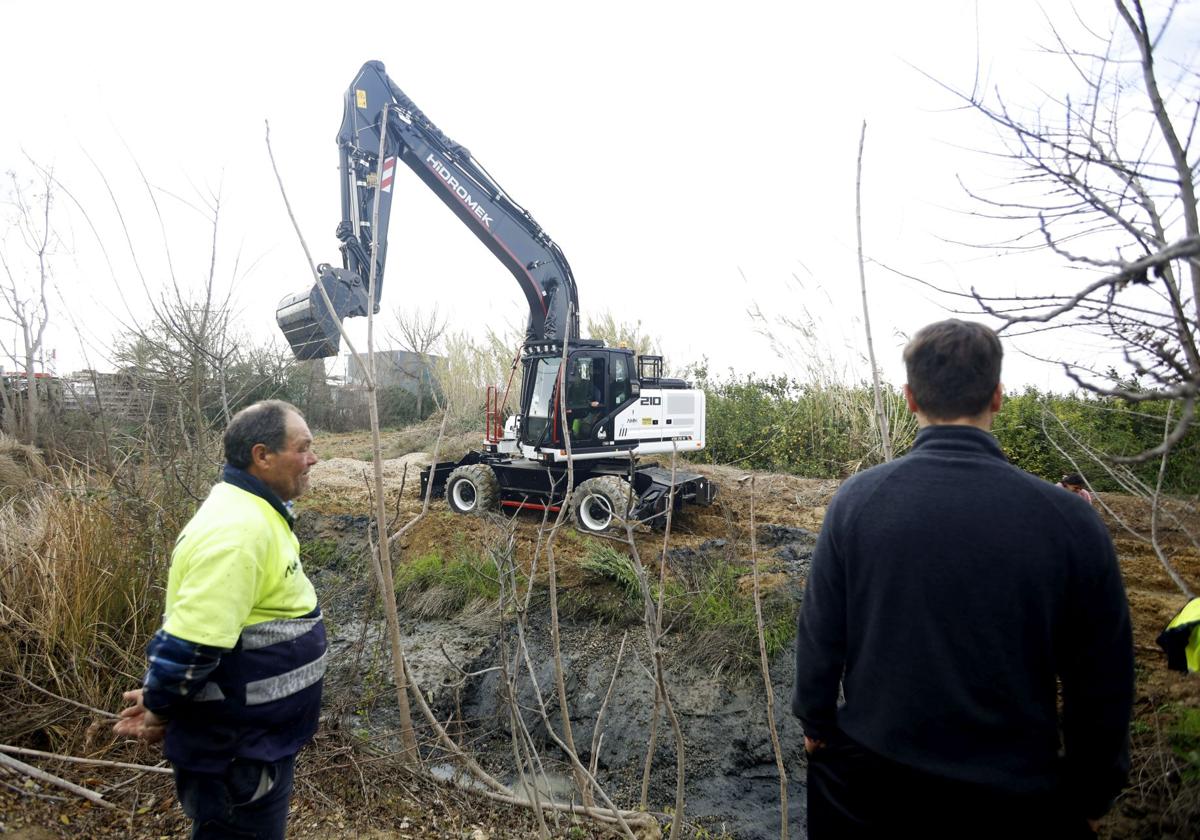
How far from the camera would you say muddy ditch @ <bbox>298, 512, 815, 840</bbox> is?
15.6 ft

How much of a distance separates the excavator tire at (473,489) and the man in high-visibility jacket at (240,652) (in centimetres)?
702

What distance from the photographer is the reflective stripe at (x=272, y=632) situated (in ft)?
6.62

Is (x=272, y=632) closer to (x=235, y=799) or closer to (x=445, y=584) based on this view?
(x=235, y=799)

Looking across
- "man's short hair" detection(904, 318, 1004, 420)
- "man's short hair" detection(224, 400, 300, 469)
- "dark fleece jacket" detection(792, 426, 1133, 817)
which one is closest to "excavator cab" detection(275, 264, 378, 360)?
"man's short hair" detection(224, 400, 300, 469)

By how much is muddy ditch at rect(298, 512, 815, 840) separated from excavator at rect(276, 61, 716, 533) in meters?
1.73

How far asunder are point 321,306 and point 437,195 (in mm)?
2925

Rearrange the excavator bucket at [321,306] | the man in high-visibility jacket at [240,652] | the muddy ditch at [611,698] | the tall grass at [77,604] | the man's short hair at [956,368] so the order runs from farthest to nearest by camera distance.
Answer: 1. the excavator bucket at [321,306]
2. the muddy ditch at [611,698]
3. the tall grass at [77,604]
4. the man in high-visibility jacket at [240,652]
5. the man's short hair at [956,368]

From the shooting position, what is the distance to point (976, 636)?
1.51 meters

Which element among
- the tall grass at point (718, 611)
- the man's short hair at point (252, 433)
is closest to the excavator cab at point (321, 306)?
the tall grass at point (718, 611)

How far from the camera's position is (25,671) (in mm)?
3676

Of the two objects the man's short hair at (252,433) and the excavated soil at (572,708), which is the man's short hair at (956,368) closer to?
the excavated soil at (572,708)

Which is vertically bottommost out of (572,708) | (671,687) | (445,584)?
(572,708)

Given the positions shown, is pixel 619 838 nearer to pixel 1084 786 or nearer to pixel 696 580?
pixel 1084 786

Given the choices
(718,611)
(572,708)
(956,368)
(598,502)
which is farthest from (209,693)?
(598,502)
